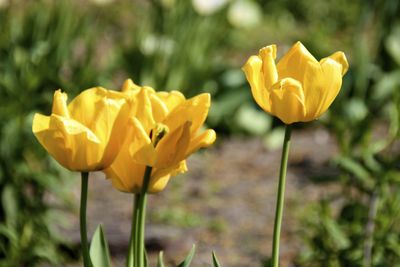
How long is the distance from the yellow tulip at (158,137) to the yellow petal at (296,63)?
0.13 m

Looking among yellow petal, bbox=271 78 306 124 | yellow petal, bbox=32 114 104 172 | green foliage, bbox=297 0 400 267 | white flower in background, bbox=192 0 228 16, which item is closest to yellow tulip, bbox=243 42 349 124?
yellow petal, bbox=271 78 306 124

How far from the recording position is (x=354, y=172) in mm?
2381

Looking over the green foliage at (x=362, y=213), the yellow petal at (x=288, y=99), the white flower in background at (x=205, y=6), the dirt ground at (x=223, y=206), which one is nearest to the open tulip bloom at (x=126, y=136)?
the yellow petal at (x=288, y=99)

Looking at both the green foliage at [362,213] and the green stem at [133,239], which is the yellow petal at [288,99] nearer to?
the green stem at [133,239]

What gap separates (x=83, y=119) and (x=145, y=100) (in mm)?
111

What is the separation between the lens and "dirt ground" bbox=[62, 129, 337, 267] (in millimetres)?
3303

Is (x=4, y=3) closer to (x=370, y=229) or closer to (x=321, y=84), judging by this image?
(x=370, y=229)

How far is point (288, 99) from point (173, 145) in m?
0.18

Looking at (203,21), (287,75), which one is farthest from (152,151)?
(203,21)

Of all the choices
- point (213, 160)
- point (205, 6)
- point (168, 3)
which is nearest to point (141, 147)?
point (213, 160)

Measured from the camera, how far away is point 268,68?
1471 mm

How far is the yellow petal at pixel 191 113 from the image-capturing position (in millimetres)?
1489

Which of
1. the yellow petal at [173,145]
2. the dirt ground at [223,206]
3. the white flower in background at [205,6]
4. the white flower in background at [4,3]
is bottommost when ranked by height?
the dirt ground at [223,206]

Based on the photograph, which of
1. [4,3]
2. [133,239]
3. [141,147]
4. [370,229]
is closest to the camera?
[141,147]
